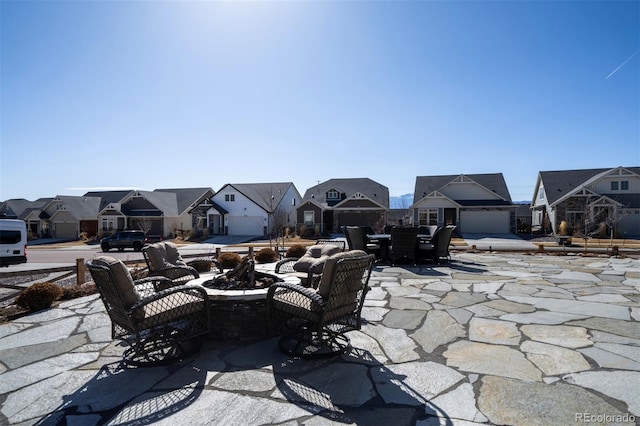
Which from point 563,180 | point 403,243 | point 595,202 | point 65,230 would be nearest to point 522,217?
point 563,180

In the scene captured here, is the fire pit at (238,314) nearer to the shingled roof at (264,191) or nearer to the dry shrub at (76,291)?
the dry shrub at (76,291)

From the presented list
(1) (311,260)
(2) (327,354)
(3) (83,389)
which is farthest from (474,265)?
(3) (83,389)

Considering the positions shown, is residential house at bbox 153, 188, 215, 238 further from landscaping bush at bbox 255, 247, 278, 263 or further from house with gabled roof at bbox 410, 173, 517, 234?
landscaping bush at bbox 255, 247, 278, 263

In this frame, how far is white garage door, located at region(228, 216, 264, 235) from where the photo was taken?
123 ft

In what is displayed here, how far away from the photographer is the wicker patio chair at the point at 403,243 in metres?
10.6

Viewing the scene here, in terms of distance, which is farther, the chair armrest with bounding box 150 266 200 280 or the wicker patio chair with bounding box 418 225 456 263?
the wicker patio chair with bounding box 418 225 456 263

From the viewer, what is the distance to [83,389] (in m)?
3.42

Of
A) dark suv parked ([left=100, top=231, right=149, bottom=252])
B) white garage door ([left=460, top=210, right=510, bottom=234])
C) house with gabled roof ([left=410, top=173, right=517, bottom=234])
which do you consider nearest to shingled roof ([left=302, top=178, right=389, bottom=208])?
house with gabled roof ([left=410, top=173, right=517, bottom=234])

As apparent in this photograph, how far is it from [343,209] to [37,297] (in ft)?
103

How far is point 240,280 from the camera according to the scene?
5293mm

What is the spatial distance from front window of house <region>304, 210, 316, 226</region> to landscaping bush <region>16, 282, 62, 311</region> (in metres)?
30.3

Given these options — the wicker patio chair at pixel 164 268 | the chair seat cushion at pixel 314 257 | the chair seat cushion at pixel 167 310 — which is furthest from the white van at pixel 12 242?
the chair seat cushion at pixel 167 310

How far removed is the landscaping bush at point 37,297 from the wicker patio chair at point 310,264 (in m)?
3.97

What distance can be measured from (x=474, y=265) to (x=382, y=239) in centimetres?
297
